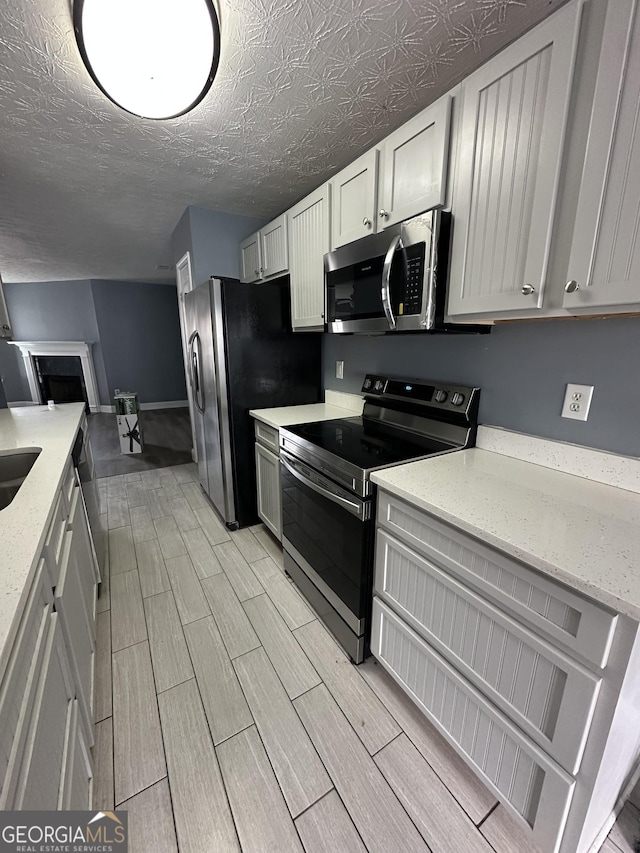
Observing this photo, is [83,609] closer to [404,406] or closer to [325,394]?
[404,406]

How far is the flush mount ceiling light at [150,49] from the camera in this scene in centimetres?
102

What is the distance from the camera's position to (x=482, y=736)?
3.32 feet

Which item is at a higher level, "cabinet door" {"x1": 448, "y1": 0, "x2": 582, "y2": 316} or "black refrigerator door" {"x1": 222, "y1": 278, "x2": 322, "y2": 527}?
"cabinet door" {"x1": 448, "y1": 0, "x2": 582, "y2": 316}

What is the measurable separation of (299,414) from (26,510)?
4.90 feet

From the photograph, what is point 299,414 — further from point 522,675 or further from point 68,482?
point 522,675

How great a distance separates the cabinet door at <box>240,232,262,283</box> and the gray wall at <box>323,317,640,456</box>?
4.86ft

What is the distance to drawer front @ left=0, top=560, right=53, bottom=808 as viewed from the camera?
55 cm

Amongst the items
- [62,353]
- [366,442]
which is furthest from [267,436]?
[62,353]

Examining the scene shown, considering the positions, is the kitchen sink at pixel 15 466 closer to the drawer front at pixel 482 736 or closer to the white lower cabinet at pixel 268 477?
the white lower cabinet at pixel 268 477

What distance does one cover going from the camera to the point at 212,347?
2342mm

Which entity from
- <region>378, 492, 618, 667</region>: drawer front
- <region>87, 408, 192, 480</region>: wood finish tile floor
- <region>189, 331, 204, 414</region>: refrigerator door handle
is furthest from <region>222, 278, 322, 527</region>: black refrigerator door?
<region>87, 408, 192, 480</region>: wood finish tile floor

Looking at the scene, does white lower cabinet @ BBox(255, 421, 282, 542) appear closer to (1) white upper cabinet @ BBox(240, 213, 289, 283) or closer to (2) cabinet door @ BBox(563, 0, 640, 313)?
(1) white upper cabinet @ BBox(240, 213, 289, 283)

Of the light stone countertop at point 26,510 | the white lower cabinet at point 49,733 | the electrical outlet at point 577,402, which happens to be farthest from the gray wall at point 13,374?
the electrical outlet at point 577,402

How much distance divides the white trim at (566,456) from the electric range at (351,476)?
0.11 meters
